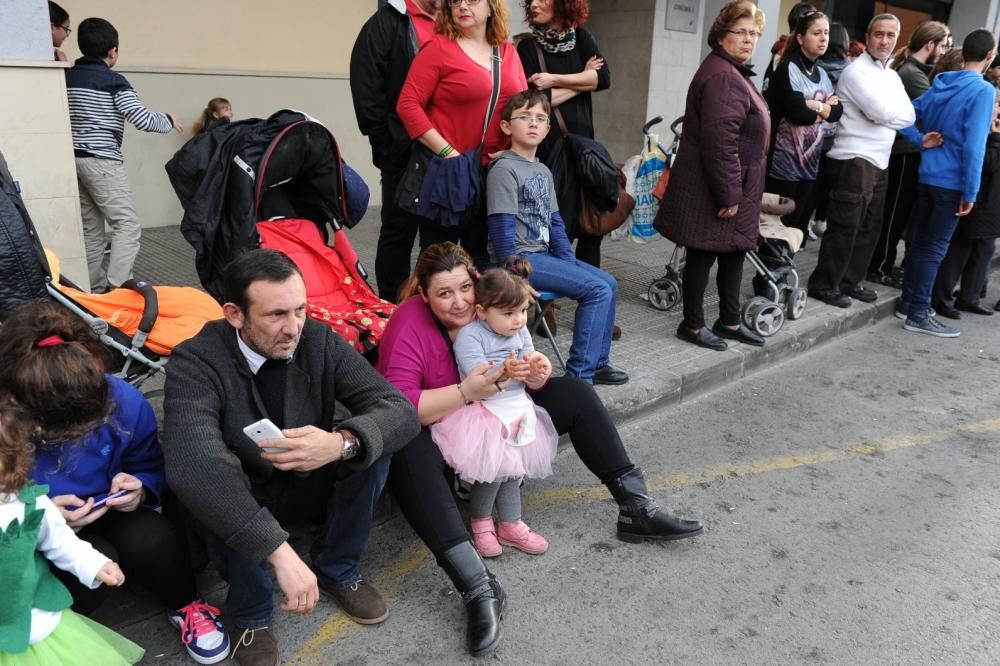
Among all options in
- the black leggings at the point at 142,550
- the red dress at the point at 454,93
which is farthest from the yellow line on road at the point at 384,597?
the red dress at the point at 454,93

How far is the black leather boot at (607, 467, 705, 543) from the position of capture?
318cm

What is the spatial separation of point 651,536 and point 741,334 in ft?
8.10

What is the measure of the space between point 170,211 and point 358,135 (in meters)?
2.25

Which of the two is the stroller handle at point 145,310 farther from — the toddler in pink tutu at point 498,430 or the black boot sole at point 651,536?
the black boot sole at point 651,536

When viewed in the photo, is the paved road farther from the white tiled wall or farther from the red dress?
the white tiled wall

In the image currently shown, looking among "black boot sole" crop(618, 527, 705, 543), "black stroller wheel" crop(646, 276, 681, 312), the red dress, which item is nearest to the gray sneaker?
"black stroller wheel" crop(646, 276, 681, 312)

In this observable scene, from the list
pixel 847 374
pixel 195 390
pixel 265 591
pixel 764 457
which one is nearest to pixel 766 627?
pixel 764 457

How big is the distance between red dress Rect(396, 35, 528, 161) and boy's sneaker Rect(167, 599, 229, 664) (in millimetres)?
2532

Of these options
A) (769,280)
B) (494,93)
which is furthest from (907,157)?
(494,93)

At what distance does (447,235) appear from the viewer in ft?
14.5

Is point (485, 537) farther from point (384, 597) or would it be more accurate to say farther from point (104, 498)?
point (104, 498)

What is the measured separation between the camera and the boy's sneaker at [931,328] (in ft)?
20.1

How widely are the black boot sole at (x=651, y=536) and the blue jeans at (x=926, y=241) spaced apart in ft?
12.8

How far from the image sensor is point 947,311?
21.4ft
